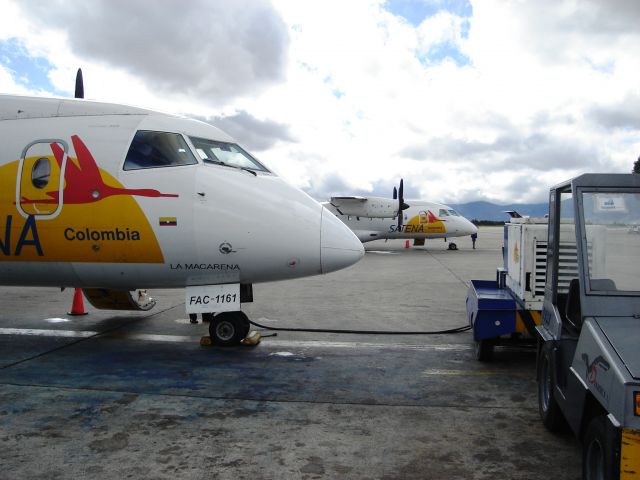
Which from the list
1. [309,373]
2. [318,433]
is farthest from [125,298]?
[318,433]

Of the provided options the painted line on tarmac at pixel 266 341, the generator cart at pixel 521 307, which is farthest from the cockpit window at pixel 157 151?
the generator cart at pixel 521 307

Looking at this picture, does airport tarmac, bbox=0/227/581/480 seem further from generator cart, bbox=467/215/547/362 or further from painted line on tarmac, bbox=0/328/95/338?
generator cart, bbox=467/215/547/362

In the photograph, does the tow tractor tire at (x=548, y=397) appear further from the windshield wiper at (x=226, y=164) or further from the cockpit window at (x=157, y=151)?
the cockpit window at (x=157, y=151)

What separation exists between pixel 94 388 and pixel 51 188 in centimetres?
268

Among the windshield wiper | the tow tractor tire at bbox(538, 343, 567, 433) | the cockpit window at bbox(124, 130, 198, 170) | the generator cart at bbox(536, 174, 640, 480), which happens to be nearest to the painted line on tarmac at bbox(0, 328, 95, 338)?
the cockpit window at bbox(124, 130, 198, 170)

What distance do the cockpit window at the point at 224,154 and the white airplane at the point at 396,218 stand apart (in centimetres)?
1854

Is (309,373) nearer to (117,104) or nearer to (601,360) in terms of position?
(601,360)

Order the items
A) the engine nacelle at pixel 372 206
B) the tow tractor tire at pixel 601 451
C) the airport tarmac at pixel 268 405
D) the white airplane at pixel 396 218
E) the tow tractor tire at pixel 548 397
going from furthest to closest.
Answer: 1. the white airplane at pixel 396 218
2. the engine nacelle at pixel 372 206
3. the tow tractor tire at pixel 548 397
4. the airport tarmac at pixel 268 405
5. the tow tractor tire at pixel 601 451

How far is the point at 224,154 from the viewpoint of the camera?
7152 mm

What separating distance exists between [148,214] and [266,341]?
8.70 feet

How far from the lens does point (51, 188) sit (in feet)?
22.2

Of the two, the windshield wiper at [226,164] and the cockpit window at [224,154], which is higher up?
the cockpit window at [224,154]

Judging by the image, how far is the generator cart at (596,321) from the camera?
2.76 m

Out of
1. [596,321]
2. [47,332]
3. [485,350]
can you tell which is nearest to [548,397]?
[596,321]
